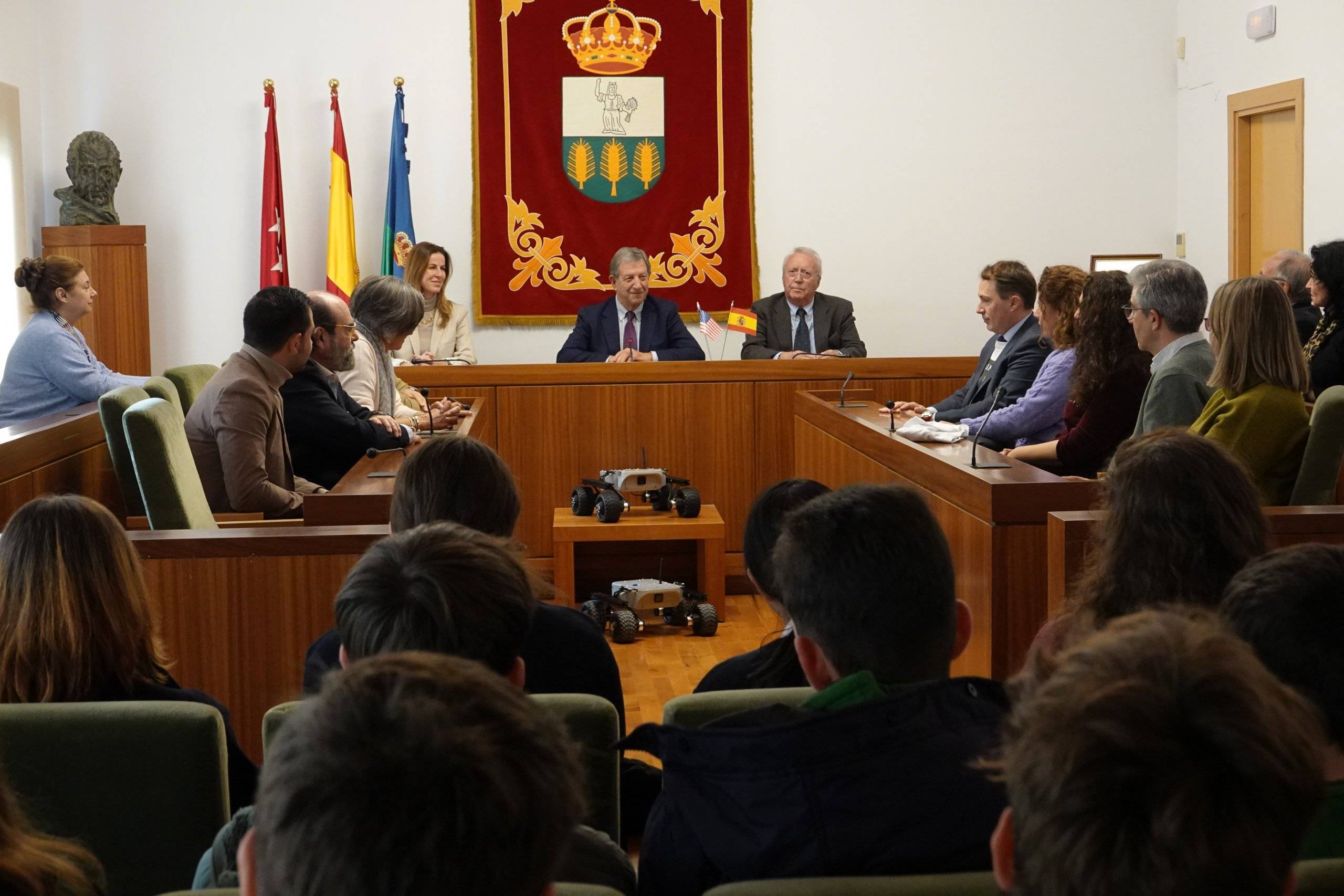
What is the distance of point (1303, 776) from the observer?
0.70m

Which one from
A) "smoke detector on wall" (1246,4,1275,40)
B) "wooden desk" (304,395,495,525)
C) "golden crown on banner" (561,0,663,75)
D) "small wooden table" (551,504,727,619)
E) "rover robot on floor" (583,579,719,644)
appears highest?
"golden crown on banner" (561,0,663,75)

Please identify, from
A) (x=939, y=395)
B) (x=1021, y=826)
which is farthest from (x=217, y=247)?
(x=1021, y=826)

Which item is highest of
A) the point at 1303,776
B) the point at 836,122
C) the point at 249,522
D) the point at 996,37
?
the point at 996,37

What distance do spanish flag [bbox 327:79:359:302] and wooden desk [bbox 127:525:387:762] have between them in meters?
4.63

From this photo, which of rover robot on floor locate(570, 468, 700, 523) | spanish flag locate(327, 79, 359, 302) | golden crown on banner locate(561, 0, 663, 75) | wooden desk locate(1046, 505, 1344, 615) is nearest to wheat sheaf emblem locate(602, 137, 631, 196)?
golden crown on banner locate(561, 0, 663, 75)

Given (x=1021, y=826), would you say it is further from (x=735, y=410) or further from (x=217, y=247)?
(x=217, y=247)

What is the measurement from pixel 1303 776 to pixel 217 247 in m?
7.63

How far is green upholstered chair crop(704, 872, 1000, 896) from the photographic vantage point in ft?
3.29

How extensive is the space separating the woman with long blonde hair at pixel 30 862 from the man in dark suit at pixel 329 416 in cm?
301

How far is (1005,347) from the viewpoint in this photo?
4.96m

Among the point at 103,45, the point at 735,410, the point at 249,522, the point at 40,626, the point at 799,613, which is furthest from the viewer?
the point at 103,45

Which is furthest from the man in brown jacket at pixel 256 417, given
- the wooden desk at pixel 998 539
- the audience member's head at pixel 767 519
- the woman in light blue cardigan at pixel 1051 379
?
the woman in light blue cardigan at pixel 1051 379

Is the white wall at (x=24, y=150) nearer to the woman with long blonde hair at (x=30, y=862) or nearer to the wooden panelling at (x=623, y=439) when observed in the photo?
the wooden panelling at (x=623, y=439)

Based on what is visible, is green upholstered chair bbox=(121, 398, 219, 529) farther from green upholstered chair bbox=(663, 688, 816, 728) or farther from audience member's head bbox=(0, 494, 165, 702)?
green upholstered chair bbox=(663, 688, 816, 728)
